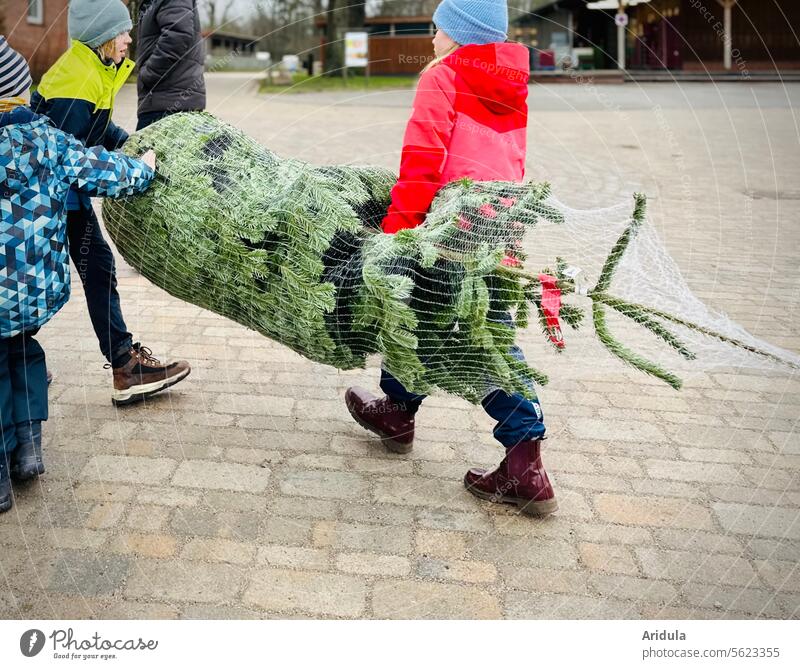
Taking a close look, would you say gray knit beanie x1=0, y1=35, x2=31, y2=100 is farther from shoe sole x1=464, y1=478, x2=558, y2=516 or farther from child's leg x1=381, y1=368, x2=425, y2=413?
shoe sole x1=464, y1=478, x2=558, y2=516

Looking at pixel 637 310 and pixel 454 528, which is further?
pixel 454 528

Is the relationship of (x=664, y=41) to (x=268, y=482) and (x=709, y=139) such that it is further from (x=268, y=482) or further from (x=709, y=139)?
(x=268, y=482)

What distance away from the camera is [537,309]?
120 inches

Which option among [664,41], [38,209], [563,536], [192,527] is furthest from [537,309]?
[664,41]

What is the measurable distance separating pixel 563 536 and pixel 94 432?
87.9 inches

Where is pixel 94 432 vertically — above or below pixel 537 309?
below

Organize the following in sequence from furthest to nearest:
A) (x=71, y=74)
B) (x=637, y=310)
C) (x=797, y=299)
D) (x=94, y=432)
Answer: (x=797, y=299) < (x=94, y=432) < (x=71, y=74) < (x=637, y=310)

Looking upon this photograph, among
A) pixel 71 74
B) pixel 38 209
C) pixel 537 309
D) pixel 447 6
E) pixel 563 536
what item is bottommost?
pixel 563 536

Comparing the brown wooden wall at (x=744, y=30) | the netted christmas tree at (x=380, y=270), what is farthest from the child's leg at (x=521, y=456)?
the brown wooden wall at (x=744, y=30)

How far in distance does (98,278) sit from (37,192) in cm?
99

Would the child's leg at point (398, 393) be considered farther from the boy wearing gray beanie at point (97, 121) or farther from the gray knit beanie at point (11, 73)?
the gray knit beanie at point (11, 73)

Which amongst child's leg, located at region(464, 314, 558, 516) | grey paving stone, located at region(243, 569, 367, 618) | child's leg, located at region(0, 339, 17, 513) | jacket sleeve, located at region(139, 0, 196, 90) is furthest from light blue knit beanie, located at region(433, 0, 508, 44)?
child's leg, located at region(0, 339, 17, 513)

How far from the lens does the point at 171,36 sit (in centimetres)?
445
